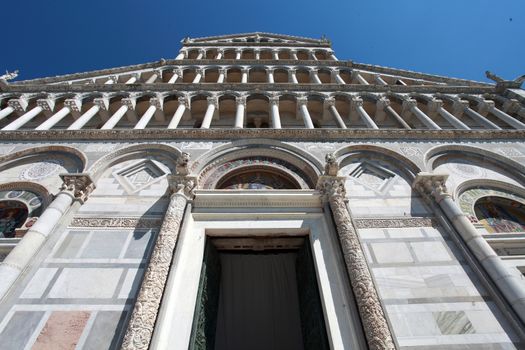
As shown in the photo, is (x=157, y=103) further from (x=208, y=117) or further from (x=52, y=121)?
(x=52, y=121)

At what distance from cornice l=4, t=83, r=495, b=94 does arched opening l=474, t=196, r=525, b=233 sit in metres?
5.27

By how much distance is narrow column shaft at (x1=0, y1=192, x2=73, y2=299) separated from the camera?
Result: 14.1 feet

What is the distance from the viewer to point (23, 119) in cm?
834

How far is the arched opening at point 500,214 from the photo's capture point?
19.3 feet

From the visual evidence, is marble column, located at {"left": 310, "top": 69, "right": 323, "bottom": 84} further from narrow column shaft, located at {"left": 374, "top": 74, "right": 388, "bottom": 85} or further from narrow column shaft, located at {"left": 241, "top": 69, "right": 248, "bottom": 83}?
narrow column shaft, located at {"left": 241, "top": 69, "right": 248, "bottom": 83}

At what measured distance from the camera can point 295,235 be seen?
5496mm

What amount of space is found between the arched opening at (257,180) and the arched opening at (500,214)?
3.71 m

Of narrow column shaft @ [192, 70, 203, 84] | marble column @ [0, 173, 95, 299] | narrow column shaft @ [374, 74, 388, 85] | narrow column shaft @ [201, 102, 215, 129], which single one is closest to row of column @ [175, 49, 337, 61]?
narrow column shaft @ [192, 70, 203, 84]

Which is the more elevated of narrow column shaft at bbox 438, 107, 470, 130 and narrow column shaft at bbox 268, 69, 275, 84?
narrow column shaft at bbox 268, 69, 275, 84

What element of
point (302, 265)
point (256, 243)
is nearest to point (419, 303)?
point (302, 265)

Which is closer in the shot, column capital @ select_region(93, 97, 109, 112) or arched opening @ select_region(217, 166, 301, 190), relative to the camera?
arched opening @ select_region(217, 166, 301, 190)

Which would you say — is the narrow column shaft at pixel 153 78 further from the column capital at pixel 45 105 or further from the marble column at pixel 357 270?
the marble column at pixel 357 270

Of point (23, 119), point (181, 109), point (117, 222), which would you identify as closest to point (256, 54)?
point (181, 109)

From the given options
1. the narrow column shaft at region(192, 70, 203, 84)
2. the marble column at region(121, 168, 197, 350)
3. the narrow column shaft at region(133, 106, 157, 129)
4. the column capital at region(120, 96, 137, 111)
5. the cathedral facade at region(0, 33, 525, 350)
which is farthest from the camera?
the narrow column shaft at region(192, 70, 203, 84)
